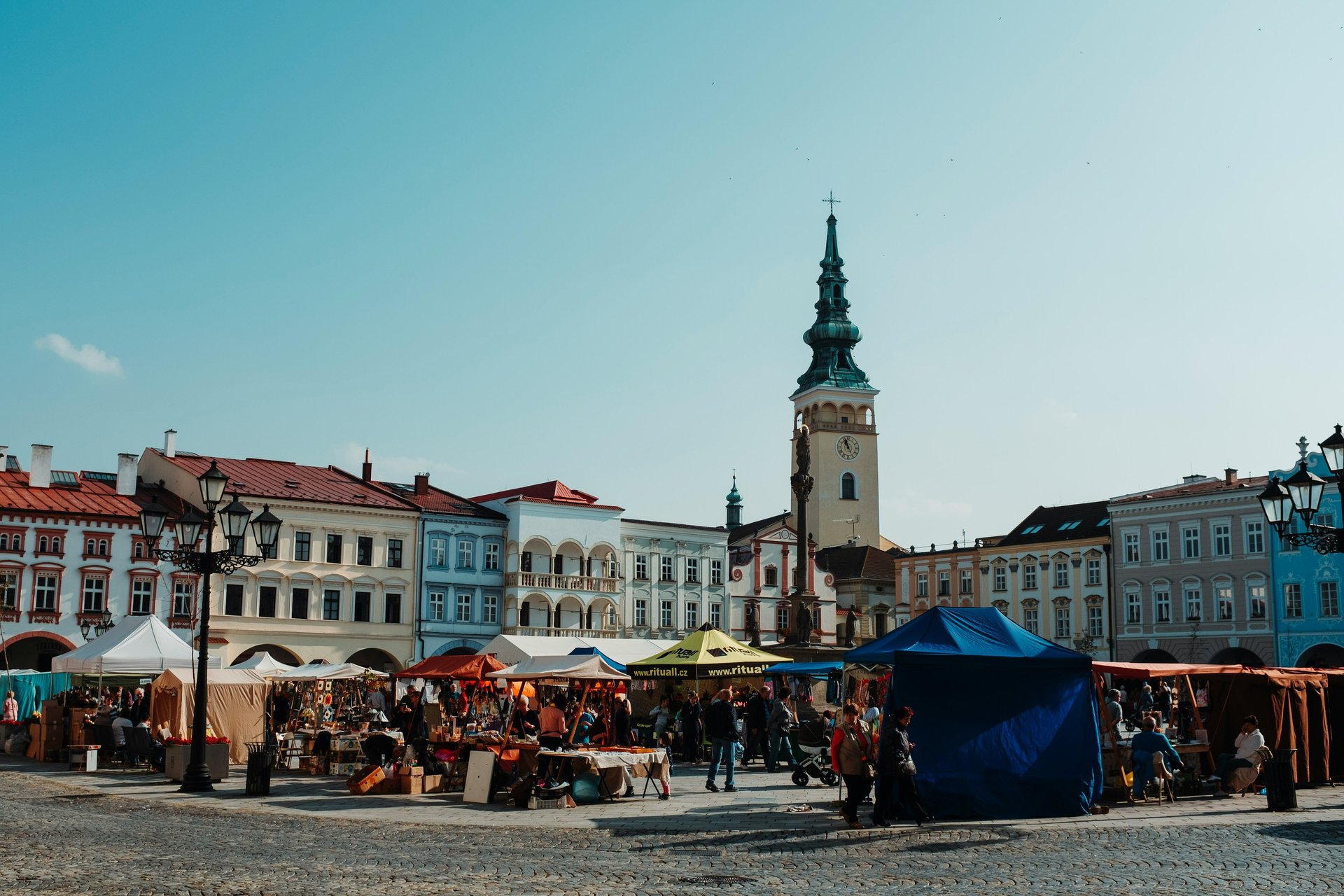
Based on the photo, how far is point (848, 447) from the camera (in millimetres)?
93188

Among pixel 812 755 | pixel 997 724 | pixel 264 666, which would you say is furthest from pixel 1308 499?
pixel 264 666

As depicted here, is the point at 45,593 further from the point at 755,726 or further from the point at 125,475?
the point at 755,726

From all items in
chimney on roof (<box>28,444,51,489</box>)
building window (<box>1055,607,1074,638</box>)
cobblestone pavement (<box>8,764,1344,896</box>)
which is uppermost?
chimney on roof (<box>28,444,51,489</box>)

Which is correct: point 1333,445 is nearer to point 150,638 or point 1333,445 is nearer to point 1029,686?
point 1029,686

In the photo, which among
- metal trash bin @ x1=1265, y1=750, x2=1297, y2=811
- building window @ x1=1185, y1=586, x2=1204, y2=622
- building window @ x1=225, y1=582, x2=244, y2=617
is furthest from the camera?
building window @ x1=1185, y1=586, x2=1204, y2=622

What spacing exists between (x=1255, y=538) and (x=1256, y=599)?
2679mm

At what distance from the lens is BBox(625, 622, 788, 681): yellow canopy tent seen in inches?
1025

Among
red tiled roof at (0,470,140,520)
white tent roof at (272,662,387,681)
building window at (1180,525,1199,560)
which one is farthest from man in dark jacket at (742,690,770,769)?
building window at (1180,525,1199,560)

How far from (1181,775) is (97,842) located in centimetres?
1489

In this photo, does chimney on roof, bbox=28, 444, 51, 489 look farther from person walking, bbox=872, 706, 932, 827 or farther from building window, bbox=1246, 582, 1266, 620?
building window, bbox=1246, 582, 1266, 620

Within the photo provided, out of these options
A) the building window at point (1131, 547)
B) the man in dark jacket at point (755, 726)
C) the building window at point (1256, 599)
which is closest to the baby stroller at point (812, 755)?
the man in dark jacket at point (755, 726)

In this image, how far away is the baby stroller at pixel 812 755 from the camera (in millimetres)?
22234

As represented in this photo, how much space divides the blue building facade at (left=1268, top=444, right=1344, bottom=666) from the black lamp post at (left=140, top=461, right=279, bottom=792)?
46431mm

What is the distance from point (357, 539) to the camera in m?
58.7
